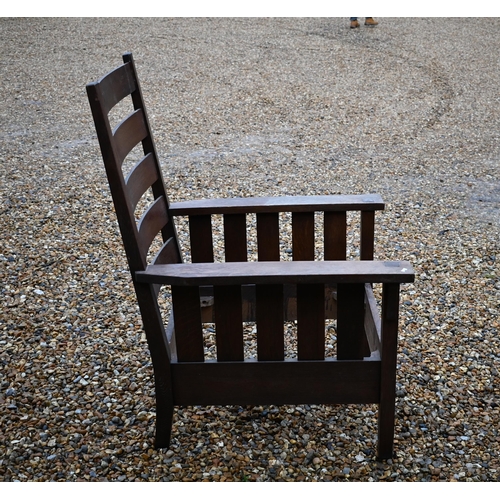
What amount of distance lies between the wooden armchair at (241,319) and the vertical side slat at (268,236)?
396 mm

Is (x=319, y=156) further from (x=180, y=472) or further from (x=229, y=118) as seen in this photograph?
(x=180, y=472)

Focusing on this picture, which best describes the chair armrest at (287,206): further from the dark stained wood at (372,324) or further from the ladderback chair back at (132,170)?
the dark stained wood at (372,324)

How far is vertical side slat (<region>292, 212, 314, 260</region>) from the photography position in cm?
248

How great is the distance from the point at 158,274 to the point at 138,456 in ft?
2.57

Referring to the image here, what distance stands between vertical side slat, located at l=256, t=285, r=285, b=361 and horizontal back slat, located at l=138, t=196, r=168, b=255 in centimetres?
41

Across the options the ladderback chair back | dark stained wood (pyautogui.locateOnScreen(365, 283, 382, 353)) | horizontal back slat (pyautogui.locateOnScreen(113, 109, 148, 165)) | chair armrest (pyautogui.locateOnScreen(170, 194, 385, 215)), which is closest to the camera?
the ladderback chair back

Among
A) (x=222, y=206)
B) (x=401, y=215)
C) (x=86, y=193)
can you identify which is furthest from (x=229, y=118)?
(x=222, y=206)

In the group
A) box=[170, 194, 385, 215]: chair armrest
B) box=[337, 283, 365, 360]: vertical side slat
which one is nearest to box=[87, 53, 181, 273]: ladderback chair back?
box=[170, 194, 385, 215]: chair armrest

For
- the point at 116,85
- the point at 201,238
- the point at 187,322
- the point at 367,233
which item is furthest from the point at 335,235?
the point at 116,85

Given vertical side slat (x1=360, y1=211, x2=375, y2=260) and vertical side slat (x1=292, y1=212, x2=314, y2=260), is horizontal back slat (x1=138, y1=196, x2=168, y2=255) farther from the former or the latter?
vertical side slat (x1=360, y1=211, x2=375, y2=260)

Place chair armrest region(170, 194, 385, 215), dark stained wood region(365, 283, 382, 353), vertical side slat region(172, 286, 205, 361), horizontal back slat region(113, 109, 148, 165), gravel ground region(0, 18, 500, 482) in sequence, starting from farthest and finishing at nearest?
chair armrest region(170, 194, 385, 215) < gravel ground region(0, 18, 500, 482) < dark stained wood region(365, 283, 382, 353) < vertical side slat region(172, 286, 205, 361) < horizontal back slat region(113, 109, 148, 165)

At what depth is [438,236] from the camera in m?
4.14

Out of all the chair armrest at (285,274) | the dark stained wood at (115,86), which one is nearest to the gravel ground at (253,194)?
the chair armrest at (285,274)

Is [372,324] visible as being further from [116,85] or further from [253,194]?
[253,194]
